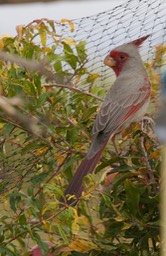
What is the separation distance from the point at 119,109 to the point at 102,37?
24cm

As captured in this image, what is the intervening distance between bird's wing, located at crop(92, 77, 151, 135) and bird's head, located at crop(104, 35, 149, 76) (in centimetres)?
13

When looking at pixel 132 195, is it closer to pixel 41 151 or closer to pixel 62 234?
pixel 62 234

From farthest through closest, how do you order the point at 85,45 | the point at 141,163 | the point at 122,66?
the point at 122,66
the point at 85,45
the point at 141,163

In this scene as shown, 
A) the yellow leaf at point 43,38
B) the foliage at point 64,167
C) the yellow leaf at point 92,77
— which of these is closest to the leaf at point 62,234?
the foliage at point 64,167

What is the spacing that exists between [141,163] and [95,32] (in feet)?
1.95

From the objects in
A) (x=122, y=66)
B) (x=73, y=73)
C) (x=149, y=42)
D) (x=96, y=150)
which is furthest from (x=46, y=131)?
(x=122, y=66)

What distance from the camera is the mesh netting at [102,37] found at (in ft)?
6.17

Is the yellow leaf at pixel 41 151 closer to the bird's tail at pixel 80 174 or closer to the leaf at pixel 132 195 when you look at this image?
the bird's tail at pixel 80 174

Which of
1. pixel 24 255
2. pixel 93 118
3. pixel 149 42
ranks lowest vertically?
pixel 24 255

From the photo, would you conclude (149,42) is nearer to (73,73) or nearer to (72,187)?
(73,73)

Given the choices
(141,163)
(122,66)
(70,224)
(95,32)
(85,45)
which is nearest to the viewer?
(70,224)

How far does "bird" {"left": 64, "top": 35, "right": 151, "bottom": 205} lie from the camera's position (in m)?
1.78

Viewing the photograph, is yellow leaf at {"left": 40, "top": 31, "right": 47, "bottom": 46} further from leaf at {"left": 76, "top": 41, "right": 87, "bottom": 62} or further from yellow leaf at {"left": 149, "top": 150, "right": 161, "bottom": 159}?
yellow leaf at {"left": 149, "top": 150, "right": 161, "bottom": 159}

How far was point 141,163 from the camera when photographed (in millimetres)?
1729
